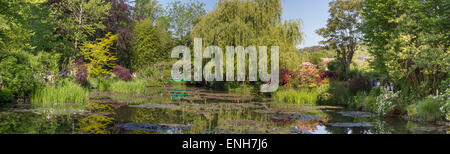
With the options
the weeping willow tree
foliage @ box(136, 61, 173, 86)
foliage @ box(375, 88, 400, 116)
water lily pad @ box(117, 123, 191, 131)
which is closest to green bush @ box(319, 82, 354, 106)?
foliage @ box(375, 88, 400, 116)

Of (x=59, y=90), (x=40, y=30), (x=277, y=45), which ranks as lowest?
(x=59, y=90)

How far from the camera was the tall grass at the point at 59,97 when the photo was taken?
419 inches

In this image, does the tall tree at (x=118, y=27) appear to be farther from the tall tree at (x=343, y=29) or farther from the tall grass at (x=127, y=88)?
the tall tree at (x=343, y=29)

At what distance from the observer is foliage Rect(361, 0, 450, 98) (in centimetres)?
1013

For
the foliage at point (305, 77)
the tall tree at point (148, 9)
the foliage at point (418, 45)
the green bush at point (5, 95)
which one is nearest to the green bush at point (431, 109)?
the foliage at point (418, 45)

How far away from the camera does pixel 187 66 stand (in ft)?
105

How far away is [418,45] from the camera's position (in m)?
11.0

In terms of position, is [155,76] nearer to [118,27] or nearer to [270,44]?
[118,27]

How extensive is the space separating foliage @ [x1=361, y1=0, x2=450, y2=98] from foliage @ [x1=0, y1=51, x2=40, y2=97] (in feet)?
39.0
